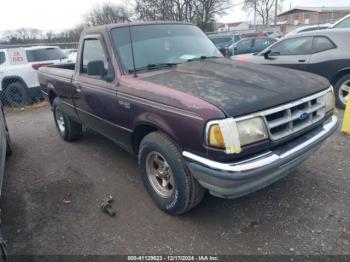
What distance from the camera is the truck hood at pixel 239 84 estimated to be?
2.55 meters

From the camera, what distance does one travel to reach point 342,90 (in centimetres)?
661

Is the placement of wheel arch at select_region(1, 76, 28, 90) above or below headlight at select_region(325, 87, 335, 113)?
below

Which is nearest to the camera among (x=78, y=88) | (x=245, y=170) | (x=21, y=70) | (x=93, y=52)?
(x=245, y=170)

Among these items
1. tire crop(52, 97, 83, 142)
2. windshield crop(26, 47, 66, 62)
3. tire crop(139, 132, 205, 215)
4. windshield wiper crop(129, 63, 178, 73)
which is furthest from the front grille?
windshield crop(26, 47, 66, 62)

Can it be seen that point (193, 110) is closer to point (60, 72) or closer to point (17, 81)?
point (60, 72)

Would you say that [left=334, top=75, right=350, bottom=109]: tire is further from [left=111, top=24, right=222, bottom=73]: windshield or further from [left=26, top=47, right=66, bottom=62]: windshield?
[left=26, top=47, right=66, bottom=62]: windshield

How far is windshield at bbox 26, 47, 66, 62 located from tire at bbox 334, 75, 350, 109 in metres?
7.52

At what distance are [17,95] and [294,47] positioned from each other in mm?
7773

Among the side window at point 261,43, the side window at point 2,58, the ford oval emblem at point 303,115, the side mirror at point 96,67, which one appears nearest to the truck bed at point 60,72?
the side mirror at point 96,67

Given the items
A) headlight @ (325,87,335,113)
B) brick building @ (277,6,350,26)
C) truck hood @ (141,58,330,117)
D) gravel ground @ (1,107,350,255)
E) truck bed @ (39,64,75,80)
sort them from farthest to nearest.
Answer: brick building @ (277,6,350,26)
truck bed @ (39,64,75,80)
headlight @ (325,87,335,113)
gravel ground @ (1,107,350,255)
truck hood @ (141,58,330,117)

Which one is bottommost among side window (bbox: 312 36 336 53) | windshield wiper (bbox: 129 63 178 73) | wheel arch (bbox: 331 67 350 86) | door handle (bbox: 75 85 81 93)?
wheel arch (bbox: 331 67 350 86)

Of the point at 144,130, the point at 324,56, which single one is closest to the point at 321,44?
the point at 324,56

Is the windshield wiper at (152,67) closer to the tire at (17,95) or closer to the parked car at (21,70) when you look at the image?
the parked car at (21,70)

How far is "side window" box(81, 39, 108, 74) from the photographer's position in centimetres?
386
